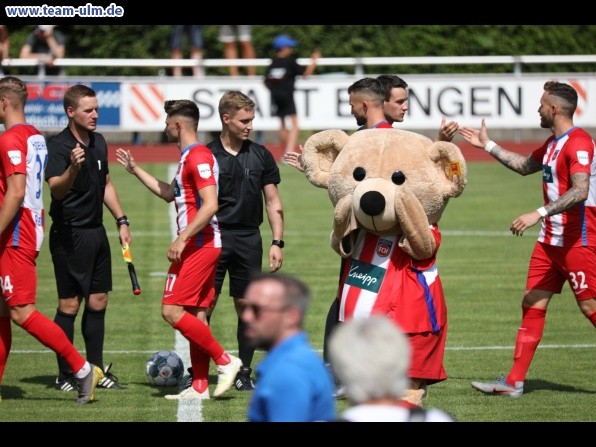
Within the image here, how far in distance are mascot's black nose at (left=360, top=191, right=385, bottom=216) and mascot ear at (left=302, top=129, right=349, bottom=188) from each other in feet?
2.20

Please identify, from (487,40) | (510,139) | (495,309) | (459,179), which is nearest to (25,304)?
(459,179)

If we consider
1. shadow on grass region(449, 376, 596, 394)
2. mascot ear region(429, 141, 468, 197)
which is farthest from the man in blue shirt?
shadow on grass region(449, 376, 596, 394)

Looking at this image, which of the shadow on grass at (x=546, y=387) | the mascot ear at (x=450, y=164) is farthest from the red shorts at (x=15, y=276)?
the shadow on grass at (x=546, y=387)

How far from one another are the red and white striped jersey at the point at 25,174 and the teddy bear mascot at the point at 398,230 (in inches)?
87.6

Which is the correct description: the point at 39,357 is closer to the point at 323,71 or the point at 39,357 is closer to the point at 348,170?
the point at 348,170

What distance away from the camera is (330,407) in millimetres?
4969

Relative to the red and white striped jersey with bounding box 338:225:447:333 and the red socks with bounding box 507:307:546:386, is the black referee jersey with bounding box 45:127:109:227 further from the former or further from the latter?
the red socks with bounding box 507:307:546:386

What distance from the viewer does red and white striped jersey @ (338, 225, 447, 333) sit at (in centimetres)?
765

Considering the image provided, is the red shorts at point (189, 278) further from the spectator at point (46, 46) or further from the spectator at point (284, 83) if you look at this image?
the spectator at point (46, 46)

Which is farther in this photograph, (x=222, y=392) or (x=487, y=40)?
(x=487, y=40)

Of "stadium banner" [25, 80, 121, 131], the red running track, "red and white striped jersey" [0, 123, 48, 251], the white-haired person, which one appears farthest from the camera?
the red running track

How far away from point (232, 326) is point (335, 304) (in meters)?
3.35

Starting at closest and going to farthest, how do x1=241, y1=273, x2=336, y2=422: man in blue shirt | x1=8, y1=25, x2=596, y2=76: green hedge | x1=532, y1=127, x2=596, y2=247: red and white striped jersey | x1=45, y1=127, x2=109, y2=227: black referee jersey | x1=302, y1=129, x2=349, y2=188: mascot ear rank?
x1=241, y1=273, x2=336, y2=422: man in blue shirt < x1=302, y1=129, x2=349, y2=188: mascot ear < x1=532, y1=127, x2=596, y2=247: red and white striped jersey < x1=45, y1=127, x2=109, y2=227: black referee jersey < x1=8, y1=25, x2=596, y2=76: green hedge

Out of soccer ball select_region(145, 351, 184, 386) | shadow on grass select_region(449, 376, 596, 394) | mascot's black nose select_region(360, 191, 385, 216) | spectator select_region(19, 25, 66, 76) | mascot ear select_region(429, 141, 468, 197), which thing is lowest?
shadow on grass select_region(449, 376, 596, 394)
